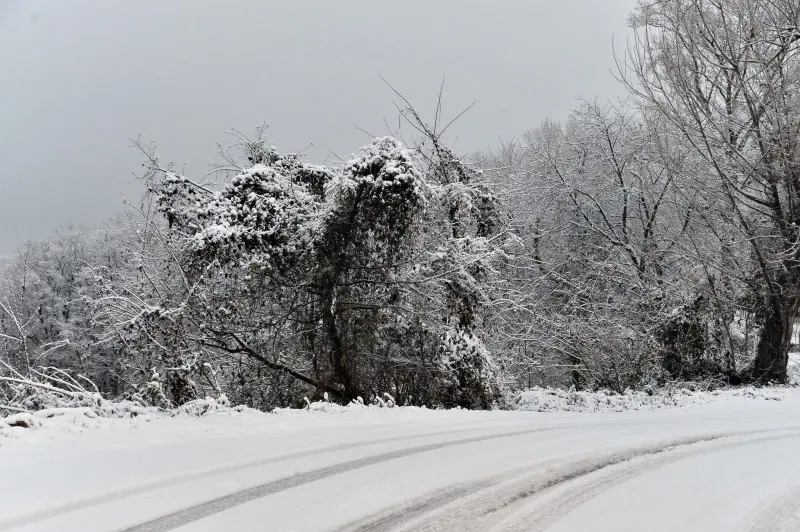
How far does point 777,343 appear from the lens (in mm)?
13227

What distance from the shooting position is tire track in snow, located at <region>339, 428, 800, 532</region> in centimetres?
368

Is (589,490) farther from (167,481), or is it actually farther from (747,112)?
(747,112)

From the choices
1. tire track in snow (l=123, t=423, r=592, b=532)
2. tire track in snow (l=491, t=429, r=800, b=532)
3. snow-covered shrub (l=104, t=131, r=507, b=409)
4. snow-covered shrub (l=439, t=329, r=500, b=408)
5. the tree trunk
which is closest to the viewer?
tire track in snow (l=123, t=423, r=592, b=532)

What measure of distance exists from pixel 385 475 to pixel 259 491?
40.0 inches

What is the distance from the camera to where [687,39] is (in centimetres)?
1247

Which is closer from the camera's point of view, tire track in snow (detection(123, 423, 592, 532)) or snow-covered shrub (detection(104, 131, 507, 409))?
tire track in snow (detection(123, 423, 592, 532))

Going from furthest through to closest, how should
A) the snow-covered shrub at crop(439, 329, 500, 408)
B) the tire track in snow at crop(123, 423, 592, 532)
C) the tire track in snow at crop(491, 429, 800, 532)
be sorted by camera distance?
the snow-covered shrub at crop(439, 329, 500, 408)
the tire track in snow at crop(491, 429, 800, 532)
the tire track in snow at crop(123, 423, 592, 532)

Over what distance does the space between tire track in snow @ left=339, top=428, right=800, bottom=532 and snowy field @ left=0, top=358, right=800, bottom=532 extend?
1 centimetres

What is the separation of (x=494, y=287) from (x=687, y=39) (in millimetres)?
6886

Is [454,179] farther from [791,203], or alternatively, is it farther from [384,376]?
[791,203]

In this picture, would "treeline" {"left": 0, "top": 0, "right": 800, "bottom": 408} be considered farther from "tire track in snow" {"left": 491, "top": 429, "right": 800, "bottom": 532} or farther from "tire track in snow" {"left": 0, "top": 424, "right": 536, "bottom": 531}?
"tire track in snow" {"left": 491, "top": 429, "right": 800, "bottom": 532}

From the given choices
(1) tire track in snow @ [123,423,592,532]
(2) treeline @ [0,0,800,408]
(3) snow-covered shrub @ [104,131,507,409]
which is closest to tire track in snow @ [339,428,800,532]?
(1) tire track in snow @ [123,423,592,532]

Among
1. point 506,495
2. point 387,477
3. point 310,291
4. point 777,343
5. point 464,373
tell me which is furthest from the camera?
point 777,343

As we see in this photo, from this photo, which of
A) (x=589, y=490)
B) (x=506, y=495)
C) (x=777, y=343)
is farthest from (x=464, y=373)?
(x=506, y=495)
